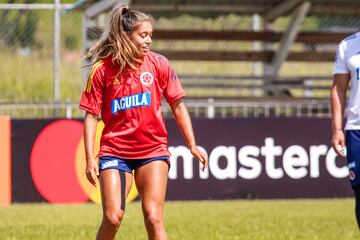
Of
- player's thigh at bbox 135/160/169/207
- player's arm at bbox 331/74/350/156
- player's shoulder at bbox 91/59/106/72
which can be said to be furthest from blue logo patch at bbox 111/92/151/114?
player's arm at bbox 331/74/350/156

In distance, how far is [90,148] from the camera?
24.9ft

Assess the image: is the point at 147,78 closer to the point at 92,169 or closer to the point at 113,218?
the point at 92,169

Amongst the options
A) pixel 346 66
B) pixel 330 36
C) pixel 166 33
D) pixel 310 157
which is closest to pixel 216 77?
pixel 166 33

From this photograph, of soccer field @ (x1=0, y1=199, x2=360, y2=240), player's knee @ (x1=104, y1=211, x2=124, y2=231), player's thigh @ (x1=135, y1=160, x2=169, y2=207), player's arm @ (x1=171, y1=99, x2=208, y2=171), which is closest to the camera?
player's knee @ (x1=104, y1=211, x2=124, y2=231)

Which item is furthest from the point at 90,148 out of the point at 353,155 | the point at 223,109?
the point at 223,109

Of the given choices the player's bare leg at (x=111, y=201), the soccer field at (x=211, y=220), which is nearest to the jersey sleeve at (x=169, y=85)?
the player's bare leg at (x=111, y=201)

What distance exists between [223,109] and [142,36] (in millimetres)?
9899

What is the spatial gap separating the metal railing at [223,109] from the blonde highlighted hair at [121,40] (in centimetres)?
873

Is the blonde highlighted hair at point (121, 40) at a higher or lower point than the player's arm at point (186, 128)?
higher

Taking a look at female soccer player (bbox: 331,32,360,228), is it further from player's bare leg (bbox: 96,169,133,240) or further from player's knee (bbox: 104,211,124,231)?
player's knee (bbox: 104,211,124,231)

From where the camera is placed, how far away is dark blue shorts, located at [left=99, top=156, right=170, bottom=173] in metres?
7.66

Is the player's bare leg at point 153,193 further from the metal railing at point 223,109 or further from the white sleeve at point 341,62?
the metal railing at point 223,109

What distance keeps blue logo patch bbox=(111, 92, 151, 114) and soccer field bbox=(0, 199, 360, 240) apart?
3561 mm

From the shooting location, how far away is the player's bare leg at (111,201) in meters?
7.48
